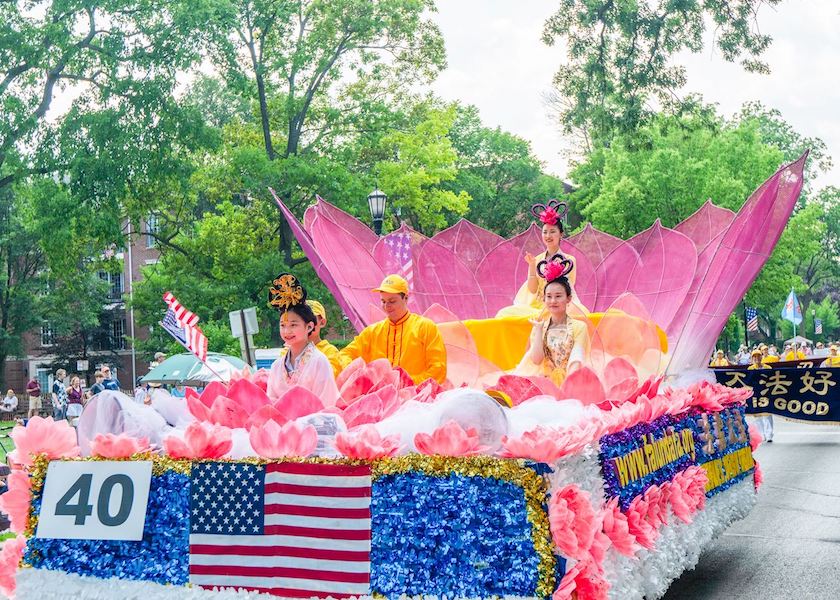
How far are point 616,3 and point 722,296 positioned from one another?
257 inches

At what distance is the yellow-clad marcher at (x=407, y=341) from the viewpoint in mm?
7367

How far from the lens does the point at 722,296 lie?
8391mm

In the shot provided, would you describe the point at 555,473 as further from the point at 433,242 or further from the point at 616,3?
the point at 616,3

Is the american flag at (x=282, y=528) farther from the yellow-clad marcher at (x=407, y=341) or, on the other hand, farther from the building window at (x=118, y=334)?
the building window at (x=118, y=334)

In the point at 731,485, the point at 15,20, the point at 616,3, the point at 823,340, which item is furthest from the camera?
the point at 823,340

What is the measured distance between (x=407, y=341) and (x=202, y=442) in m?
2.88

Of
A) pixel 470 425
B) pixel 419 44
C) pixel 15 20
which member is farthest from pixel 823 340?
pixel 470 425

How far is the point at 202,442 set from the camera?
4719 millimetres

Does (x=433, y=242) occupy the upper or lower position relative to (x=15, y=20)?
lower

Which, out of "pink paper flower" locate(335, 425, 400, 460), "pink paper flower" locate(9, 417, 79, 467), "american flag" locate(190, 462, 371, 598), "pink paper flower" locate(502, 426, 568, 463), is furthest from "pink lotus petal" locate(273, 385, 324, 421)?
"pink paper flower" locate(502, 426, 568, 463)

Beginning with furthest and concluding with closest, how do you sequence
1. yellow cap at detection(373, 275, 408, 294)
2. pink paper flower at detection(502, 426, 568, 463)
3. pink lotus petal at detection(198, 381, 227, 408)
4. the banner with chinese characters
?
the banner with chinese characters < yellow cap at detection(373, 275, 408, 294) < pink lotus petal at detection(198, 381, 227, 408) < pink paper flower at detection(502, 426, 568, 463)

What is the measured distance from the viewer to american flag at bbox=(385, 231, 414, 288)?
34.3 feet

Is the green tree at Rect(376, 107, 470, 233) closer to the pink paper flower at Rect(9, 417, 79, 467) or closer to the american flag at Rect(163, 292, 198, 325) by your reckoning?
the american flag at Rect(163, 292, 198, 325)

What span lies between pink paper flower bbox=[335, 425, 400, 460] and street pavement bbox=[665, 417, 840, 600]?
3.37 metres
